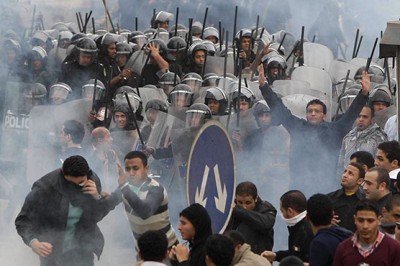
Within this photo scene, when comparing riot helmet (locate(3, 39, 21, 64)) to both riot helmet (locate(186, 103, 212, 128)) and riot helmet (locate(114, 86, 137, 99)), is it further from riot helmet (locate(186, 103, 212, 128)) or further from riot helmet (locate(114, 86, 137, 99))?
riot helmet (locate(186, 103, 212, 128))

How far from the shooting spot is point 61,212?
34.0 ft

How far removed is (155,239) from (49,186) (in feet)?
5.30

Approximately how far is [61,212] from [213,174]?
1096mm

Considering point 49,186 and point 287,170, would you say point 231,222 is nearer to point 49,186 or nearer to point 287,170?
point 49,186

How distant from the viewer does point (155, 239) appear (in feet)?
29.1

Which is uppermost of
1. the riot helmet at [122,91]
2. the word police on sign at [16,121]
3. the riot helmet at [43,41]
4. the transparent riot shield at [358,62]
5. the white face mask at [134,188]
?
the white face mask at [134,188]

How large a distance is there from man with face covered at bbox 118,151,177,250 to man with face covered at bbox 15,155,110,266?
0.58 ft

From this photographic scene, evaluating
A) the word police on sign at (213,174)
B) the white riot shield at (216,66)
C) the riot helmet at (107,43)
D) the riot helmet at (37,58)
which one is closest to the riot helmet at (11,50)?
the riot helmet at (37,58)

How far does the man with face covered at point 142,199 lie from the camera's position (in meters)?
10.4

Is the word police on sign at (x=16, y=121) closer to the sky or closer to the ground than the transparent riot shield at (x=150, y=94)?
closer to the ground

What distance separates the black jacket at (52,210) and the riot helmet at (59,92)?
5.95 m

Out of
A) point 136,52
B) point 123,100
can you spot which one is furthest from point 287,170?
point 136,52

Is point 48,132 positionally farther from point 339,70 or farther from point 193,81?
point 339,70

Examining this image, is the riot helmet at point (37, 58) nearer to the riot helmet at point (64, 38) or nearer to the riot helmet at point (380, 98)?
the riot helmet at point (64, 38)
